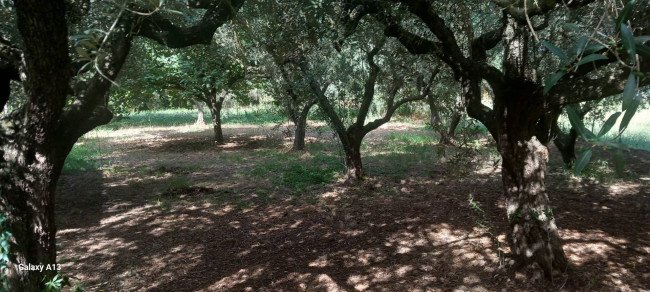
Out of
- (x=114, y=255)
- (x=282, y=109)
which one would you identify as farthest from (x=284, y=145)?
(x=114, y=255)

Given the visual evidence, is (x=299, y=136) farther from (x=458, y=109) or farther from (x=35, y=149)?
(x=35, y=149)

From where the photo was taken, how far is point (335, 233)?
5.78 m

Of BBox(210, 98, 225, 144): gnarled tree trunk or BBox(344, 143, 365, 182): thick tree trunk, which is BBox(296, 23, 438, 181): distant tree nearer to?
BBox(344, 143, 365, 182): thick tree trunk

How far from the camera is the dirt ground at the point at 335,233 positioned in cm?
433

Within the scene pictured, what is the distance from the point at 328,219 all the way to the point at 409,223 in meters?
1.29

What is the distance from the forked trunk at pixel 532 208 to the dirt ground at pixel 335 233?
20cm

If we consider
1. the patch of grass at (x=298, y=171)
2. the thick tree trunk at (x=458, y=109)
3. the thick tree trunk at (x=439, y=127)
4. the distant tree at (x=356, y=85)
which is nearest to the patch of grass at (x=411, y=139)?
the thick tree trunk at (x=439, y=127)

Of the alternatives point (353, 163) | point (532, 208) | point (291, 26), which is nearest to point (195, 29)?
point (291, 26)

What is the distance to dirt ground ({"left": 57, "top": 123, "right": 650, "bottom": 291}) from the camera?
4.33 metres

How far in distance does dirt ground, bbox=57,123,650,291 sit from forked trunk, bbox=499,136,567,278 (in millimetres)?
196

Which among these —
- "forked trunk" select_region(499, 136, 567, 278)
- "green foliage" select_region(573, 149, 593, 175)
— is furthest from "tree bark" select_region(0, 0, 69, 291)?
"forked trunk" select_region(499, 136, 567, 278)

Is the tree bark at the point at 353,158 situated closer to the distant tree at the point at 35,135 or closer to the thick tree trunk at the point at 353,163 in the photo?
the thick tree trunk at the point at 353,163

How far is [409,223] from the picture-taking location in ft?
19.8

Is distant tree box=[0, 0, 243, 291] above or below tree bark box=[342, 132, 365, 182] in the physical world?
above
